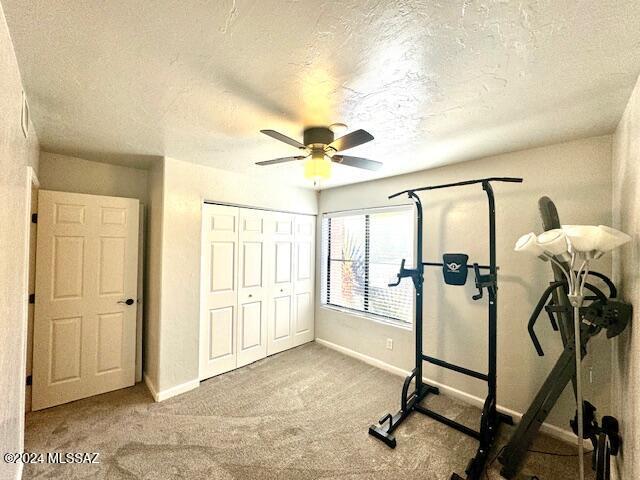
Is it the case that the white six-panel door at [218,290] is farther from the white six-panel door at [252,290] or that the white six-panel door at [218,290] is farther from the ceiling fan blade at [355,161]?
the ceiling fan blade at [355,161]

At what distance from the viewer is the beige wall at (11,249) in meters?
1.15

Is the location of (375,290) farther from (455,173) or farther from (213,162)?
(213,162)

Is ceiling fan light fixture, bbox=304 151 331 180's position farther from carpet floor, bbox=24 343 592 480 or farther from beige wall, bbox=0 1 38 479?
carpet floor, bbox=24 343 592 480

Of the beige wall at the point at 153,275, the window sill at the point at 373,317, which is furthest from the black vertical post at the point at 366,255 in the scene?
the beige wall at the point at 153,275

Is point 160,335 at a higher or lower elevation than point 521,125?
lower

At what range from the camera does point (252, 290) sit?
3.53 m

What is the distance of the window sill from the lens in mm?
3216

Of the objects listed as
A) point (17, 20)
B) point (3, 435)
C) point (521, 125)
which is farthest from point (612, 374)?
point (17, 20)

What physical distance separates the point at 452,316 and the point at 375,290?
3.30 ft

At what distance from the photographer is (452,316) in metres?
2.78

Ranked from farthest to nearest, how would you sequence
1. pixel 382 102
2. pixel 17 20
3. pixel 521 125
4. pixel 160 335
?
pixel 160 335, pixel 521 125, pixel 382 102, pixel 17 20

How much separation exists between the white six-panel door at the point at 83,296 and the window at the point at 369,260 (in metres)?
2.49

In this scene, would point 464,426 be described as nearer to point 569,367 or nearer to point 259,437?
point 569,367

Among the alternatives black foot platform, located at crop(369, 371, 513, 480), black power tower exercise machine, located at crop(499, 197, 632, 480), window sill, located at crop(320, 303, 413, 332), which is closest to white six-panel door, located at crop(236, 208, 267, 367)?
window sill, located at crop(320, 303, 413, 332)
